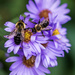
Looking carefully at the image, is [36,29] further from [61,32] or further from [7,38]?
[61,32]

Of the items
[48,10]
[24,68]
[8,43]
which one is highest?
[48,10]

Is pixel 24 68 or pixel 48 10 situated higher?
pixel 48 10

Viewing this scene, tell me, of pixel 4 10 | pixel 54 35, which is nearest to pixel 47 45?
pixel 54 35

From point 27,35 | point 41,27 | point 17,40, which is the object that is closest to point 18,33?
point 17,40

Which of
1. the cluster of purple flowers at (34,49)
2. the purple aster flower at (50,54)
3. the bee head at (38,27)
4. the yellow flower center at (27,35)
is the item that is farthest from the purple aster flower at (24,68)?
the bee head at (38,27)

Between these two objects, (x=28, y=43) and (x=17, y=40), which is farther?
(x=28, y=43)

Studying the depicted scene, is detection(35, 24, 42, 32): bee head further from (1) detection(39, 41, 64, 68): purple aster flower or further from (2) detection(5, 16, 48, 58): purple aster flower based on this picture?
(1) detection(39, 41, 64, 68): purple aster flower

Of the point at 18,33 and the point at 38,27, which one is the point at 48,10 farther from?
the point at 18,33
